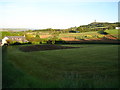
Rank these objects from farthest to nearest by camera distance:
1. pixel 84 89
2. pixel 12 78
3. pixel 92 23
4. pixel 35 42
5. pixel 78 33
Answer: pixel 92 23
pixel 78 33
pixel 35 42
pixel 12 78
pixel 84 89

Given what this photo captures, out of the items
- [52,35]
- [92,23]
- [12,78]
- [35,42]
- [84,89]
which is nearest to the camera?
[84,89]

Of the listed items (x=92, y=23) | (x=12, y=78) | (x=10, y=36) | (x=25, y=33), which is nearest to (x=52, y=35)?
(x=25, y=33)

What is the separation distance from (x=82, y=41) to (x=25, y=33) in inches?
330

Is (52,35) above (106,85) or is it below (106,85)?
above

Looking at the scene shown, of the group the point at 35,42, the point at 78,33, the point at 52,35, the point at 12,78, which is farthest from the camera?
the point at 78,33

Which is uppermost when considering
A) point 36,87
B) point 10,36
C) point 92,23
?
point 92,23

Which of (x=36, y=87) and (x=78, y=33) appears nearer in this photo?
(x=36, y=87)

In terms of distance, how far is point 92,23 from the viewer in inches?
1060

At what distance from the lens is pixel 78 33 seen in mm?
20859

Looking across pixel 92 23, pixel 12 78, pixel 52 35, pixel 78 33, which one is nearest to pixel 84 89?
pixel 12 78

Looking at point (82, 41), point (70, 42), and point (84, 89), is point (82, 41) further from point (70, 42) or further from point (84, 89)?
point (84, 89)

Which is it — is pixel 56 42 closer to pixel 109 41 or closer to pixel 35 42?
pixel 35 42

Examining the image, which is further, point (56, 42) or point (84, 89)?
point (56, 42)

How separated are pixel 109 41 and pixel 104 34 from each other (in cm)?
262
